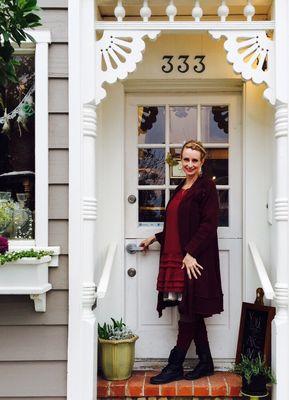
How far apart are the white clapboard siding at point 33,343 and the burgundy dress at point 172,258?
0.70 meters

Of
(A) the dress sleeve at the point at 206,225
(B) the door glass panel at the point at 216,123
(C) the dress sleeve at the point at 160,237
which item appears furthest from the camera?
(B) the door glass panel at the point at 216,123

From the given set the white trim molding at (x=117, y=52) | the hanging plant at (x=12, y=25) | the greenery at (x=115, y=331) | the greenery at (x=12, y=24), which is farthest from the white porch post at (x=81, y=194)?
the greenery at (x=12, y=24)

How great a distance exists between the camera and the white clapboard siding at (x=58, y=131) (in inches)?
132

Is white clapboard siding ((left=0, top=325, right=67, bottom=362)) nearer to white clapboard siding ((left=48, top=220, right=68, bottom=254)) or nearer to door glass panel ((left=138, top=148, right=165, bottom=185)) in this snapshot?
white clapboard siding ((left=48, top=220, right=68, bottom=254))

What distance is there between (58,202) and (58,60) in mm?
826

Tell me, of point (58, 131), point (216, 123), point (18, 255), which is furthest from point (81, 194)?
point (216, 123)

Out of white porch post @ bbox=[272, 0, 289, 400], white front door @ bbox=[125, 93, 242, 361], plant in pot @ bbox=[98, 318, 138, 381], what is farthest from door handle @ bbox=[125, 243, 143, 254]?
white porch post @ bbox=[272, 0, 289, 400]

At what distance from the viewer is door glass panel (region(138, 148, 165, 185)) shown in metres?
4.05

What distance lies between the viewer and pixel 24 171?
3465 mm

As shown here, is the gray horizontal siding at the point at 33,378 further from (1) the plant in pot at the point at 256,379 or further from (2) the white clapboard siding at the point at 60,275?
(1) the plant in pot at the point at 256,379

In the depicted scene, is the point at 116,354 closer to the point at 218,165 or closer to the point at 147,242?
the point at 147,242

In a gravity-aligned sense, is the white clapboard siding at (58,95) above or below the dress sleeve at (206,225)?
above

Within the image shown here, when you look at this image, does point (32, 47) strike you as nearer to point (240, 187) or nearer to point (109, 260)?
point (109, 260)

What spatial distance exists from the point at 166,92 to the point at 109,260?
4.06ft
